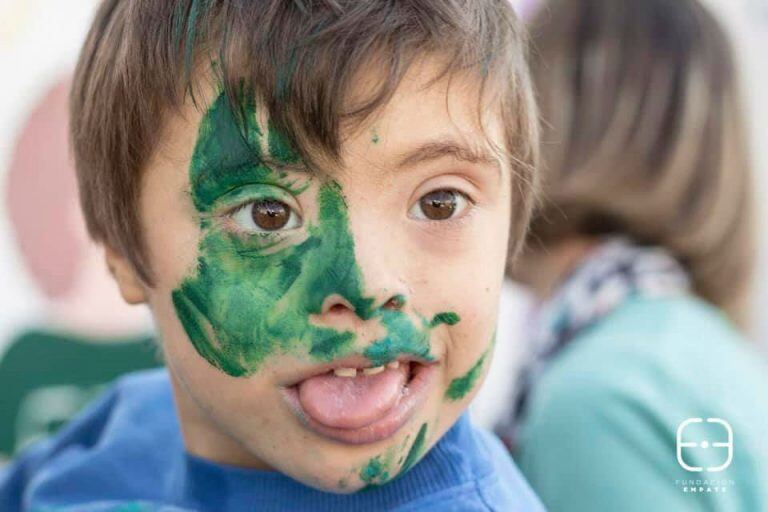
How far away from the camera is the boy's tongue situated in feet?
3.46

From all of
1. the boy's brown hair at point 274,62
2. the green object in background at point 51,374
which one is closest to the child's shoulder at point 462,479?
the boy's brown hair at point 274,62

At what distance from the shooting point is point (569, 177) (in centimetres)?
221

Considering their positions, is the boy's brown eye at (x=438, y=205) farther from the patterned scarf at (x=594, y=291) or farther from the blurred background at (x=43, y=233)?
the blurred background at (x=43, y=233)

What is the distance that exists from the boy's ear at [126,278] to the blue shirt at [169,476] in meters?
0.22

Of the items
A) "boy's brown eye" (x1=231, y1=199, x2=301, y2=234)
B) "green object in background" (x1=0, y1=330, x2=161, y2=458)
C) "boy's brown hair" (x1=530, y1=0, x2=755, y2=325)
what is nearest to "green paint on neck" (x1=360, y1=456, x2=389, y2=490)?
"boy's brown eye" (x1=231, y1=199, x2=301, y2=234)

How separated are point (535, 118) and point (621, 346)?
0.76 meters

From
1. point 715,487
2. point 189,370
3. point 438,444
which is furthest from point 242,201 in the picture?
point 715,487

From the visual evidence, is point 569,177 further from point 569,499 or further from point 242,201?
point 242,201

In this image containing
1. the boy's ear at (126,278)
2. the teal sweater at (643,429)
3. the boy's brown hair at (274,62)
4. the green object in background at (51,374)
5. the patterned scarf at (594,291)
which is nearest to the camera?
the boy's brown hair at (274,62)

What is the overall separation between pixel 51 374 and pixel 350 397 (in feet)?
5.31

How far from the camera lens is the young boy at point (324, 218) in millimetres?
1037

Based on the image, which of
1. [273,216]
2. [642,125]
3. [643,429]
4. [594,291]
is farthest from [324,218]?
[642,125]

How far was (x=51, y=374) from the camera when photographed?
246 cm

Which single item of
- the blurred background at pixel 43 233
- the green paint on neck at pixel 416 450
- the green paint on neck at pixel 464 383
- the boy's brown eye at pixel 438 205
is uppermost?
the boy's brown eye at pixel 438 205
